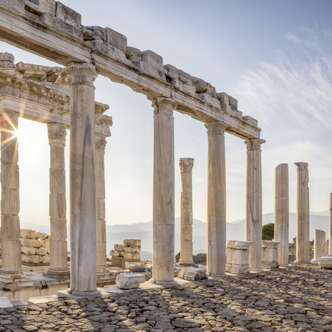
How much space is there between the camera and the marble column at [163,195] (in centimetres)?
1359

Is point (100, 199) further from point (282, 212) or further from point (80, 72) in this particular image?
point (282, 212)

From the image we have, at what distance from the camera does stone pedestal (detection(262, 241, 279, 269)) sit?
20719 millimetres

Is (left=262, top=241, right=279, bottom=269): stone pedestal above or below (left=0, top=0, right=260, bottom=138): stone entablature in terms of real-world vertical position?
below

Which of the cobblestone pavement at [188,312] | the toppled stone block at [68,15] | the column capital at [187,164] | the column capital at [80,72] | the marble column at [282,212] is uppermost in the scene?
the toppled stone block at [68,15]

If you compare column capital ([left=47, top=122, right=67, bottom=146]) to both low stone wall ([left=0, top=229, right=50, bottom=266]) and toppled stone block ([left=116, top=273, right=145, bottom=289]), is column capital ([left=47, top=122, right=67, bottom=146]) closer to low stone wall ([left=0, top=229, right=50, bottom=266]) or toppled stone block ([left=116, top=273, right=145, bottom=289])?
toppled stone block ([left=116, top=273, right=145, bottom=289])

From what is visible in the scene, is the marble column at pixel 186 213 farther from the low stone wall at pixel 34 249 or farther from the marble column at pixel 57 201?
the marble column at pixel 57 201

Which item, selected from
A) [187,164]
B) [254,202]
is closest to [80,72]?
[254,202]

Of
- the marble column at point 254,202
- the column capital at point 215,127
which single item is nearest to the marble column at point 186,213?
the marble column at point 254,202

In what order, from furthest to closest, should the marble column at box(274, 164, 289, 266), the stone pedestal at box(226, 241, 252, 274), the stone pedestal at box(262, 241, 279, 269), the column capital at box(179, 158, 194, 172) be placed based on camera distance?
the column capital at box(179, 158, 194, 172) → the marble column at box(274, 164, 289, 266) → the stone pedestal at box(262, 241, 279, 269) → the stone pedestal at box(226, 241, 252, 274)

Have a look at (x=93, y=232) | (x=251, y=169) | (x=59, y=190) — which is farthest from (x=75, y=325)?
(x=251, y=169)

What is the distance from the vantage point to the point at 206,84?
16141 mm

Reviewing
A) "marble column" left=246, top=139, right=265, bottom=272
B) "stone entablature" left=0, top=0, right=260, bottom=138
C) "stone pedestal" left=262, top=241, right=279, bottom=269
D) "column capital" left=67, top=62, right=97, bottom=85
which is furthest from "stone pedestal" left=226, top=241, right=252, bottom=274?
"column capital" left=67, top=62, right=97, bottom=85

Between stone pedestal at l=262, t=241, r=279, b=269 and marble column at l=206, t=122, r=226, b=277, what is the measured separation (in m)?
5.29

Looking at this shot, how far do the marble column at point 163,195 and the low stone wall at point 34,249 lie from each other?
497 inches
